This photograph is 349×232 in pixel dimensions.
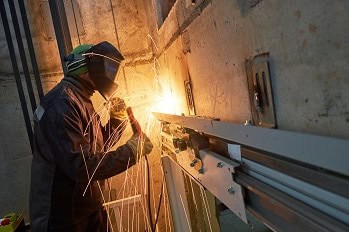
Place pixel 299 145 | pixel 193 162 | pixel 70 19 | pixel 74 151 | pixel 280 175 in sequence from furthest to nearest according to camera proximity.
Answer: pixel 70 19 → pixel 74 151 → pixel 193 162 → pixel 280 175 → pixel 299 145

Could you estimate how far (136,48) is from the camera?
321 cm

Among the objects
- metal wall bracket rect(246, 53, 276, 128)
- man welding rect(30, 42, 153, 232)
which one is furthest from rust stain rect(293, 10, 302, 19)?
man welding rect(30, 42, 153, 232)

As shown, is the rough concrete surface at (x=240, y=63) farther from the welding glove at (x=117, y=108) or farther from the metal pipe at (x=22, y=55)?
the welding glove at (x=117, y=108)

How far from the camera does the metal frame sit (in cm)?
52

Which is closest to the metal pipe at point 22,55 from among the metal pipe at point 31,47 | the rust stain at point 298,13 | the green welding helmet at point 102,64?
the metal pipe at point 31,47

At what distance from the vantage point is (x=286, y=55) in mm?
821

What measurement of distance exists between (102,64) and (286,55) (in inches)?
54.7

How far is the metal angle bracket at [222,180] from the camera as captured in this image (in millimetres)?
1037

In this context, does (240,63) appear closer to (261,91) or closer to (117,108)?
(261,91)

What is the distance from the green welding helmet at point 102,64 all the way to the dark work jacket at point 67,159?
0.14m

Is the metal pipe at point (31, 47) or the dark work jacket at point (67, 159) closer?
the dark work jacket at point (67, 159)

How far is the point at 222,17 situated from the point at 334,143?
2.67 feet

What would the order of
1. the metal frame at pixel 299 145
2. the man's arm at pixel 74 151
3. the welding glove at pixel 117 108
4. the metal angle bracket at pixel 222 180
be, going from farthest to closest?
the welding glove at pixel 117 108, the man's arm at pixel 74 151, the metal angle bracket at pixel 222 180, the metal frame at pixel 299 145

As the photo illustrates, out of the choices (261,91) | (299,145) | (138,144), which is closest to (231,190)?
(261,91)
